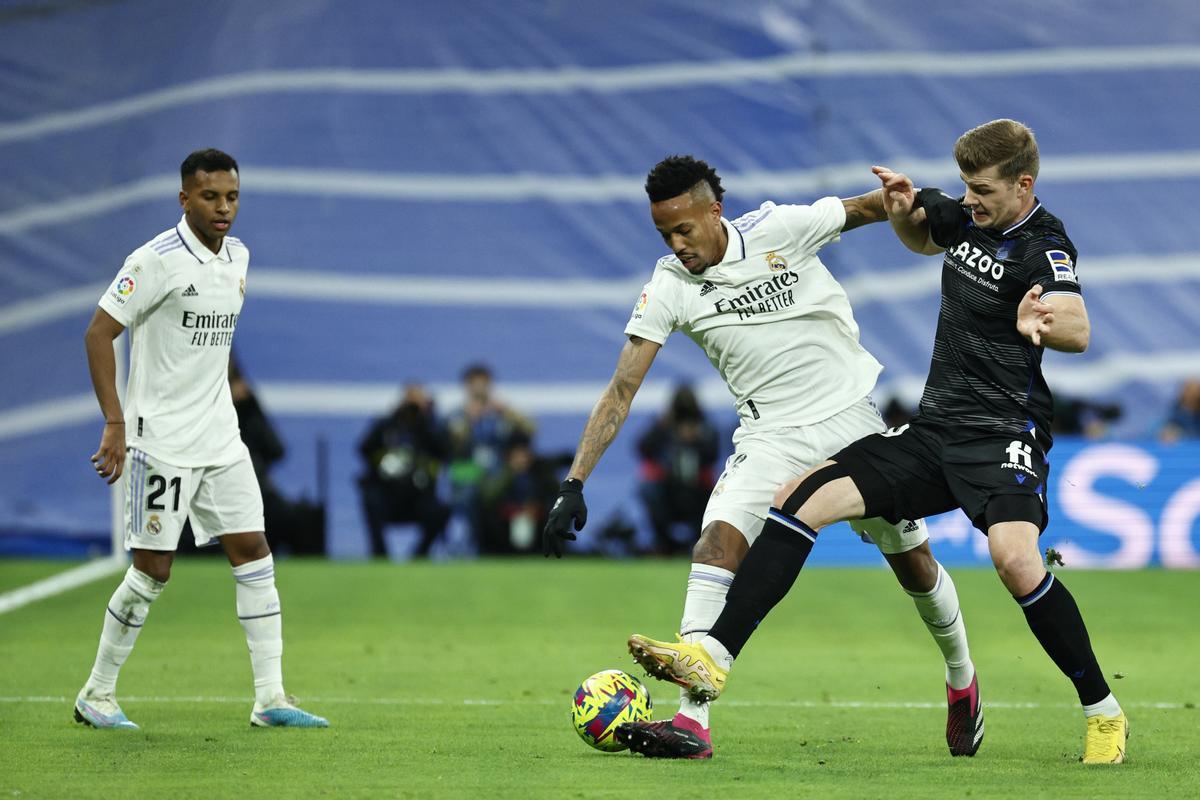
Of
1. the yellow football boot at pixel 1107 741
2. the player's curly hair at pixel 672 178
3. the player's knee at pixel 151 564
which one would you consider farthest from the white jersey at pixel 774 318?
the player's knee at pixel 151 564

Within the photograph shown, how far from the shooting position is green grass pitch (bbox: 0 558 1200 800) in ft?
18.0

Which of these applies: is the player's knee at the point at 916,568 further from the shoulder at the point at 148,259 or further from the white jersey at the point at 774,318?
the shoulder at the point at 148,259

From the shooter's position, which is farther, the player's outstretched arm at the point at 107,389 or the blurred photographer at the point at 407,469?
the blurred photographer at the point at 407,469

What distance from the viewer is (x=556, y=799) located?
16.6ft

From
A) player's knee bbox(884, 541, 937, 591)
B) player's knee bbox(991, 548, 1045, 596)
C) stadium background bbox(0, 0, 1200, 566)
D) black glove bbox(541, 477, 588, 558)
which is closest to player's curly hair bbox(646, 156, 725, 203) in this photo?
black glove bbox(541, 477, 588, 558)

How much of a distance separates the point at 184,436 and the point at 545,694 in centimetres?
219

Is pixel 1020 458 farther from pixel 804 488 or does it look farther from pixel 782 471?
pixel 782 471

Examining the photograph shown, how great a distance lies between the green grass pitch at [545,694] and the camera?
547 centimetres

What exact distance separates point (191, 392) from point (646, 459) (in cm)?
1023

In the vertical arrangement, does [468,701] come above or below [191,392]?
below

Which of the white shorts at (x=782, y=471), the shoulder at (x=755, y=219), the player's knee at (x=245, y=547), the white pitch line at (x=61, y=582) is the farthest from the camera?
the white pitch line at (x=61, y=582)

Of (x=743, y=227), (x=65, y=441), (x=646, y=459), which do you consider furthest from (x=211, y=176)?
(x=65, y=441)

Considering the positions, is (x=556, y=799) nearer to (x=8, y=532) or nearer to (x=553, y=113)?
(x=8, y=532)

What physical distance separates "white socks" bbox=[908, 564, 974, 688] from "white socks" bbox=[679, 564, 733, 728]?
0.83 m
